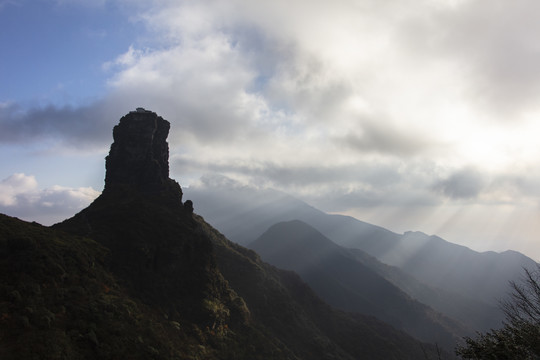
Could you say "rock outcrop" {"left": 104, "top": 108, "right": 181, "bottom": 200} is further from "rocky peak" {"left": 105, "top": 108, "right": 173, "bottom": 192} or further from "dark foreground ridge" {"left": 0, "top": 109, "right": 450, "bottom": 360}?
"dark foreground ridge" {"left": 0, "top": 109, "right": 450, "bottom": 360}

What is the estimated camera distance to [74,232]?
253 ft

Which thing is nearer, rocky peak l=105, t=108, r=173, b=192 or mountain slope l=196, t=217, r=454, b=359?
rocky peak l=105, t=108, r=173, b=192

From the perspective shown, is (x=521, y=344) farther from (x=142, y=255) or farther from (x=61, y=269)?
(x=142, y=255)

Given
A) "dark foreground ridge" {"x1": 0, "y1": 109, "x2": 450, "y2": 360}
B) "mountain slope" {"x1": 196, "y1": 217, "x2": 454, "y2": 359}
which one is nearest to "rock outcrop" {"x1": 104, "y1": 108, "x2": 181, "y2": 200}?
"dark foreground ridge" {"x1": 0, "y1": 109, "x2": 450, "y2": 360}

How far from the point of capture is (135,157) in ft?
347

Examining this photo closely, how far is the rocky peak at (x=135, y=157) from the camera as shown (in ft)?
341

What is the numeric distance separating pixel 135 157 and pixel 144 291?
2123 inches

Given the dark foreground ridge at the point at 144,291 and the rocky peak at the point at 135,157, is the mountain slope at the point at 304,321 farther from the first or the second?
the rocky peak at the point at 135,157

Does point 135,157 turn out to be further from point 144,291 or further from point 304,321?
point 304,321

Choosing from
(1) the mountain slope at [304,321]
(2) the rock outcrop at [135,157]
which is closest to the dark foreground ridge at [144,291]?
(2) the rock outcrop at [135,157]

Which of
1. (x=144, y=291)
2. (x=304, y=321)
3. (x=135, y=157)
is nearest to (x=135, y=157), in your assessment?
(x=135, y=157)

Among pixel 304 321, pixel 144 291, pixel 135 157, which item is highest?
pixel 135 157

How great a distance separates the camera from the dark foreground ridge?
44.8 meters

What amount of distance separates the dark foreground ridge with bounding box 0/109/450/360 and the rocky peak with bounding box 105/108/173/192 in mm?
375
